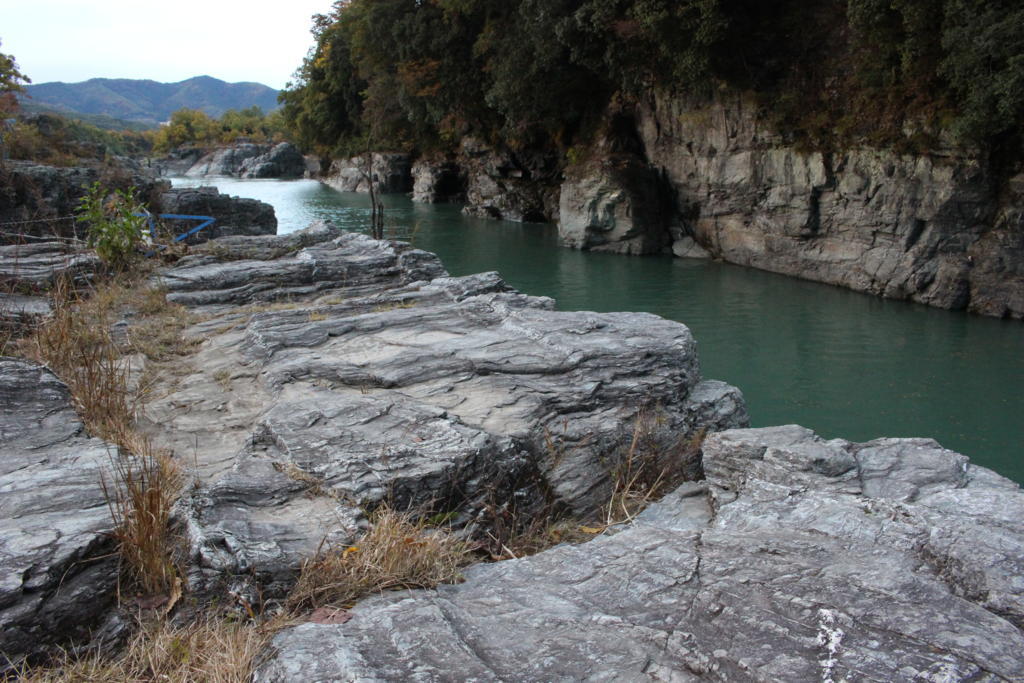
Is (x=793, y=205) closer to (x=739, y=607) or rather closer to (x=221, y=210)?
(x=221, y=210)

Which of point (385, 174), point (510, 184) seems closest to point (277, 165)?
point (385, 174)

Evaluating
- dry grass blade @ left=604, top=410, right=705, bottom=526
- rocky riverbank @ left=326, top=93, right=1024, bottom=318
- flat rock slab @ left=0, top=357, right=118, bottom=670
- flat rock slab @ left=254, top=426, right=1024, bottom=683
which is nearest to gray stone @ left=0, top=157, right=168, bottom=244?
flat rock slab @ left=0, top=357, right=118, bottom=670

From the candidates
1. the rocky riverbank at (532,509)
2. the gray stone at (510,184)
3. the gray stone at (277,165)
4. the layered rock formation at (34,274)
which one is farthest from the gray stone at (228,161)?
the rocky riverbank at (532,509)

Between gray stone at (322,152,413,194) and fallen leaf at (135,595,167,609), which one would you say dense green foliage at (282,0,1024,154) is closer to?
gray stone at (322,152,413,194)

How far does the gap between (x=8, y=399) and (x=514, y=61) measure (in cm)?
2241

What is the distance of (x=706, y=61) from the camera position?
1872 cm

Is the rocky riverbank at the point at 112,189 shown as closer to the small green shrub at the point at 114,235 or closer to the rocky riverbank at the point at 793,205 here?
the small green shrub at the point at 114,235

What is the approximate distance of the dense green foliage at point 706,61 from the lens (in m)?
13.9

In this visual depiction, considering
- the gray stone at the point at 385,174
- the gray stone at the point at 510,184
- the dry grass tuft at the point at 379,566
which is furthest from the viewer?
the gray stone at the point at 385,174

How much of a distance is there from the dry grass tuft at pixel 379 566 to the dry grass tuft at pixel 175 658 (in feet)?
0.89

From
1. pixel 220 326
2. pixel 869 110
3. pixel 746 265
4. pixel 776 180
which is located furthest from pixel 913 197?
pixel 220 326

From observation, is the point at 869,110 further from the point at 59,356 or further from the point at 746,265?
the point at 59,356

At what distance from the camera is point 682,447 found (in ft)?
16.6

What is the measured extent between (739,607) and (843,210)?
17.4 meters
